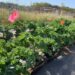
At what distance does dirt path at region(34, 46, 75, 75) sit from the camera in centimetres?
608

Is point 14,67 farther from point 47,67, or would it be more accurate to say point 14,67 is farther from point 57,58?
point 57,58

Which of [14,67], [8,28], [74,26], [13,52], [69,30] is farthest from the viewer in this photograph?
[74,26]

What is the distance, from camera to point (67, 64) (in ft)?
22.0

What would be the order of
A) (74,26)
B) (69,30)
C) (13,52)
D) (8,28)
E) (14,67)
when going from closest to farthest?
1. (14,67)
2. (13,52)
3. (8,28)
4. (69,30)
5. (74,26)

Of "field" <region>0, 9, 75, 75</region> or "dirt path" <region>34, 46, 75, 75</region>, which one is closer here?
"field" <region>0, 9, 75, 75</region>

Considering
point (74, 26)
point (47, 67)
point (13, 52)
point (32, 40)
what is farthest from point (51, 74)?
point (74, 26)

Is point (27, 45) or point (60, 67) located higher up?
point (27, 45)

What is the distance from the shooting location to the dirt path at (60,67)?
608cm

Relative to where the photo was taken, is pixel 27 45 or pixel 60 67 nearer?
pixel 27 45

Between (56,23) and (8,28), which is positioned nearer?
(8,28)

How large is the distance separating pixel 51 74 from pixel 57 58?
0.99 meters

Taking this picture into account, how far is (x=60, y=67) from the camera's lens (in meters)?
6.43

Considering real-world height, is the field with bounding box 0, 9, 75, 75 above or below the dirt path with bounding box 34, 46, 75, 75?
above

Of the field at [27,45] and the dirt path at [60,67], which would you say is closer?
the field at [27,45]
